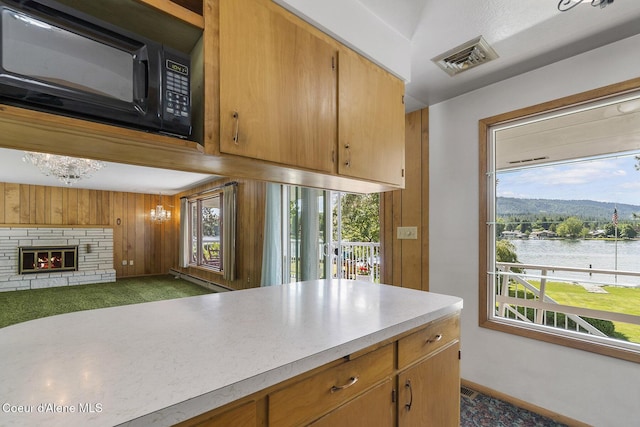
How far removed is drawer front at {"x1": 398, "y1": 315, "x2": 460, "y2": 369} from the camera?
1156 millimetres

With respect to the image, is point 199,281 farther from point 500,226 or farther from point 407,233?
point 500,226

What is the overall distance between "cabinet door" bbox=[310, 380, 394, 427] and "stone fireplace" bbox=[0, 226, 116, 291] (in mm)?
8154

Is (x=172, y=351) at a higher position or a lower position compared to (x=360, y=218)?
lower

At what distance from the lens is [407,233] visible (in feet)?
9.29

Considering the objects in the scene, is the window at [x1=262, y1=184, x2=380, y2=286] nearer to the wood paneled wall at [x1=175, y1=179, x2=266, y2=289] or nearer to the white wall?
the wood paneled wall at [x1=175, y1=179, x2=266, y2=289]

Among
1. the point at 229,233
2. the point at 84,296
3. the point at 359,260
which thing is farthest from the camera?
the point at 229,233

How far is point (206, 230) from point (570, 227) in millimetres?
6500

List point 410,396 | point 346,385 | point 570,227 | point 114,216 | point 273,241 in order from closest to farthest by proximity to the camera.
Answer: point 346,385, point 410,396, point 570,227, point 273,241, point 114,216

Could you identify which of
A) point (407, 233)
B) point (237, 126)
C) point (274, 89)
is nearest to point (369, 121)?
point (274, 89)

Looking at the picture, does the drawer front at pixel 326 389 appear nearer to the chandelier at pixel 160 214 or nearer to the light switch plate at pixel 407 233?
the light switch plate at pixel 407 233

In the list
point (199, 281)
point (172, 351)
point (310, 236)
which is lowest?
point (199, 281)

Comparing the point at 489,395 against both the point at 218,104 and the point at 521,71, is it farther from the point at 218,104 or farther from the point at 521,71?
the point at 218,104

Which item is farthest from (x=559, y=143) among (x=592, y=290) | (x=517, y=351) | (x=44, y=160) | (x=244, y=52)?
(x=44, y=160)

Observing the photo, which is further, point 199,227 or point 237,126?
point 199,227
